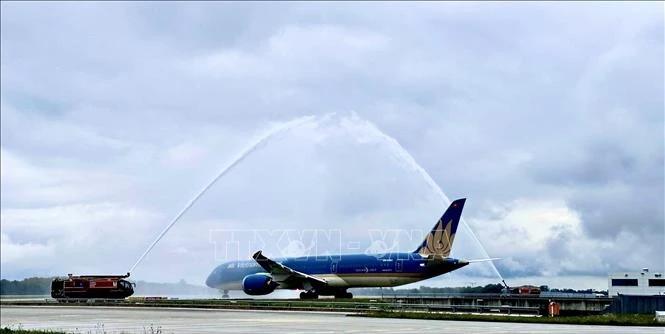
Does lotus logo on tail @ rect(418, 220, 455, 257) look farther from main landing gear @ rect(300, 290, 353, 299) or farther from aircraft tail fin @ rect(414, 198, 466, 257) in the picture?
main landing gear @ rect(300, 290, 353, 299)

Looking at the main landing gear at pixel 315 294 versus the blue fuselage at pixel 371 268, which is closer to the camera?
the blue fuselage at pixel 371 268

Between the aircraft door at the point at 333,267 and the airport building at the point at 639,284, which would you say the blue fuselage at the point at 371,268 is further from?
the airport building at the point at 639,284

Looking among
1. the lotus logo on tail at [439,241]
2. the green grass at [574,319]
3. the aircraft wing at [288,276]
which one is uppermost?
the lotus logo on tail at [439,241]

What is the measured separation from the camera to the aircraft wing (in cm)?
9744

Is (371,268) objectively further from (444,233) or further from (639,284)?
(639,284)

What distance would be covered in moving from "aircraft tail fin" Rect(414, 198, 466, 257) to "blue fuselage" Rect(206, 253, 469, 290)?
1443mm

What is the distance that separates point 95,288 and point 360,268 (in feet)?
110

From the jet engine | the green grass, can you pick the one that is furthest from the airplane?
the green grass

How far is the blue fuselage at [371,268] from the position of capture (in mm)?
91188

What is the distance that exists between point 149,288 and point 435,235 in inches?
2435

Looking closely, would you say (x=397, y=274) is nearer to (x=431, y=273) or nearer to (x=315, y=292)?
(x=431, y=273)

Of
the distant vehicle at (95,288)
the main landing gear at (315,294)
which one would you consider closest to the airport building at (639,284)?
the main landing gear at (315,294)

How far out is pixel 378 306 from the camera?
208 feet

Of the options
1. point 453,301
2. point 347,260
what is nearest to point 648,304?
point 453,301
